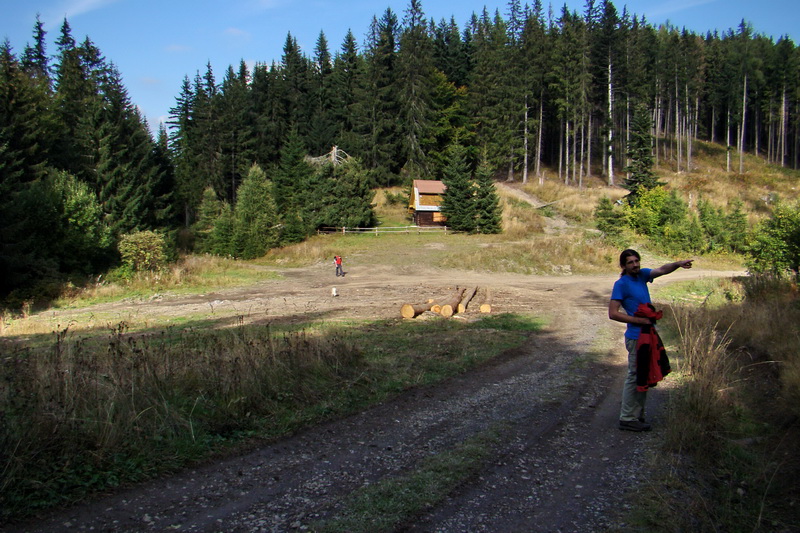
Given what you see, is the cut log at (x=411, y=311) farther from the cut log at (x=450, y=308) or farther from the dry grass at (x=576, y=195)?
the dry grass at (x=576, y=195)

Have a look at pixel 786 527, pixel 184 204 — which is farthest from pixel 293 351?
pixel 184 204

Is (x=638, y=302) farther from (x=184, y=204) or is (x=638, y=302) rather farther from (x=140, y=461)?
(x=184, y=204)

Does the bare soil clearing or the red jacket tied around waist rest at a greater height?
the red jacket tied around waist

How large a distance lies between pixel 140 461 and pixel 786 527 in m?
5.40

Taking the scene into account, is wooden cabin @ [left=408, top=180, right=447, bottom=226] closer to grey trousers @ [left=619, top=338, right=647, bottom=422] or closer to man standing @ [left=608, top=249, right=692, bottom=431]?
man standing @ [left=608, top=249, right=692, bottom=431]

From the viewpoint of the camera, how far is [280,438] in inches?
219

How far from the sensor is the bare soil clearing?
3.91 meters

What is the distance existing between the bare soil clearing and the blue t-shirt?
120 centimetres

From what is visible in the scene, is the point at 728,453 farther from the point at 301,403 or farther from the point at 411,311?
the point at 411,311

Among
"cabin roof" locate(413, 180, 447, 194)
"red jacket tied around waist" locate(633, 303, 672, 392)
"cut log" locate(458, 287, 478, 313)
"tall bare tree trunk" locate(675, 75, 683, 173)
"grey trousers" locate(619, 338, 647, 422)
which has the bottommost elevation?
"cut log" locate(458, 287, 478, 313)

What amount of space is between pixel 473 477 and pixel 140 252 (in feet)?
106

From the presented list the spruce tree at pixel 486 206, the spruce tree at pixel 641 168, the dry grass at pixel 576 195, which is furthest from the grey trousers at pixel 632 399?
the dry grass at pixel 576 195

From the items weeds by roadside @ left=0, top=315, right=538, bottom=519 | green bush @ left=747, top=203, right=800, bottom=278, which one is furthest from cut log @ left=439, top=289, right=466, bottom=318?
green bush @ left=747, top=203, right=800, bottom=278

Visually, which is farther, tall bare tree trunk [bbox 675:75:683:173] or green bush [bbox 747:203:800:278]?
tall bare tree trunk [bbox 675:75:683:173]
